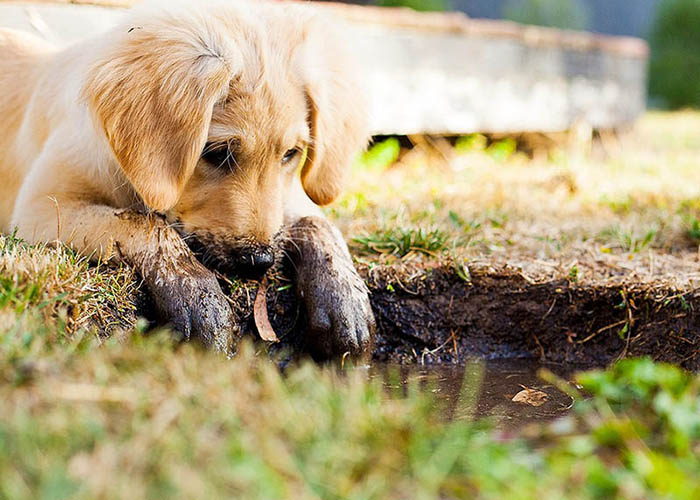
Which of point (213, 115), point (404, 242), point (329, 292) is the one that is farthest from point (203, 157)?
point (404, 242)

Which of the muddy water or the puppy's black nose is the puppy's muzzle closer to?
the puppy's black nose

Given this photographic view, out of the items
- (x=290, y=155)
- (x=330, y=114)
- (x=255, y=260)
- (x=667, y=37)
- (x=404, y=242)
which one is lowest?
(x=667, y=37)

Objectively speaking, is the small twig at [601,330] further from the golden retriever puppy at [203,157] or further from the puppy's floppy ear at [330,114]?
the puppy's floppy ear at [330,114]

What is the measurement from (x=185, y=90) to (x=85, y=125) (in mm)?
648

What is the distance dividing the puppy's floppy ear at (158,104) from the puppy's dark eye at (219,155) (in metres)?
0.09

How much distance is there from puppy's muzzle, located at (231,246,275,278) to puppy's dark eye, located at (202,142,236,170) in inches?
13.6

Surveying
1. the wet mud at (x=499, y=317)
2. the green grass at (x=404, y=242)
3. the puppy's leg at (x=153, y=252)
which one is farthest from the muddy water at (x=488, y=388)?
the puppy's leg at (x=153, y=252)

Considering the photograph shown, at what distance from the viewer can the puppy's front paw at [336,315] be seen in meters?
3.39

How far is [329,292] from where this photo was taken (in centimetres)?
345

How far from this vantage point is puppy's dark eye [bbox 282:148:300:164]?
3.59m

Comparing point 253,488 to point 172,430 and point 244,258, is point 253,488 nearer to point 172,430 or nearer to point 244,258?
point 172,430

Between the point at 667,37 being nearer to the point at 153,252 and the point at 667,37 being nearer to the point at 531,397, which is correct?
the point at 531,397

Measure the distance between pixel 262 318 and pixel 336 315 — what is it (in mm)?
355

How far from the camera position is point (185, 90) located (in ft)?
10.6
